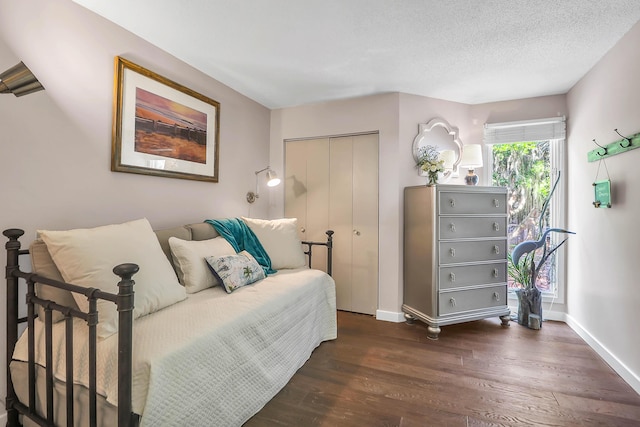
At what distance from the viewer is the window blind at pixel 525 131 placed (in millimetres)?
2928

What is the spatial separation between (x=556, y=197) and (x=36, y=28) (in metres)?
4.19

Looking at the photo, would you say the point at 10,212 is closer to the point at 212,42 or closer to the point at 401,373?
the point at 212,42

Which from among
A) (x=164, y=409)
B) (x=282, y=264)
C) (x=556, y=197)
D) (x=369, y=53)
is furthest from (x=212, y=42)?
(x=556, y=197)

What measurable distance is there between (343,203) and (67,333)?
8.04 ft

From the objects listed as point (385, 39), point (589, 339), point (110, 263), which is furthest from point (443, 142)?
point (110, 263)

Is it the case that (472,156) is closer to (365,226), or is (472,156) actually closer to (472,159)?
(472,159)

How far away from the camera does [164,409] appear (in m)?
1.12

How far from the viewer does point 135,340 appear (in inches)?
47.8

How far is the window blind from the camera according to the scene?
2.93m

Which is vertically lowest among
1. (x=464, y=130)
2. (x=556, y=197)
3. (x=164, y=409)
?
(x=164, y=409)

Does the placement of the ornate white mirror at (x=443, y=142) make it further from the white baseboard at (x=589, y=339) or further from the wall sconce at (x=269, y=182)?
the white baseboard at (x=589, y=339)

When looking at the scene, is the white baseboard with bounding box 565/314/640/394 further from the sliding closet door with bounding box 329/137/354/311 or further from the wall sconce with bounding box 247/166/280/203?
the wall sconce with bounding box 247/166/280/203

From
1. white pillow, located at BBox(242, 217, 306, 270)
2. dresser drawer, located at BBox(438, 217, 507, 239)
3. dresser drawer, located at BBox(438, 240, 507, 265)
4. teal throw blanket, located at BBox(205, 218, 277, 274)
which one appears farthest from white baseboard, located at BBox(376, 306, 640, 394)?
teal throw blanket, located at BBox(205, 218, 277, 274)

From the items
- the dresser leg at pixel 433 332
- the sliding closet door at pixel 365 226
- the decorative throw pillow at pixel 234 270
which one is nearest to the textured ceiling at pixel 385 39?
the sliding closet door at pixel 365 226
